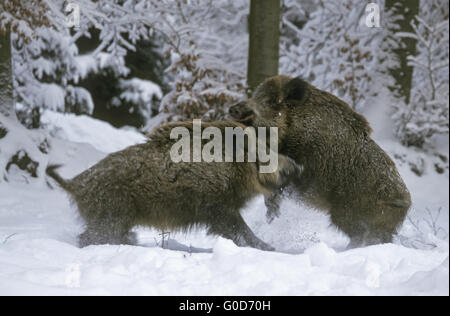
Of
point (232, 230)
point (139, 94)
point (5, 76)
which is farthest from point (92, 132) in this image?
point (232, 230)

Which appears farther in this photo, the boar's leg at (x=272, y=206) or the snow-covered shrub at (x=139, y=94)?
the snow-covered shrub at (x=139, y=94)

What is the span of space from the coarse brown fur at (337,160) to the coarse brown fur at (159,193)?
532 millimetres

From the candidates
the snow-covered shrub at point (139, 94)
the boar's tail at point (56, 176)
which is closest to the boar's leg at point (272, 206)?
the boar's tail at point (56, 176)

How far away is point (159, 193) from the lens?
3664 mm

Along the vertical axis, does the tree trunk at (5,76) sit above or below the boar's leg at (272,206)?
above

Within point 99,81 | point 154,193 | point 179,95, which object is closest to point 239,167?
point 154,193

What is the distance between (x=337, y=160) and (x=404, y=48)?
19.2ft

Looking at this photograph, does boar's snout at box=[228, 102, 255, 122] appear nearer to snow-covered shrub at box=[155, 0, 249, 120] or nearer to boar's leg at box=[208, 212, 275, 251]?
boar's leg at box=[208, 212, 275, 251]

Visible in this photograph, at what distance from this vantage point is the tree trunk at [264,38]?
247 inches

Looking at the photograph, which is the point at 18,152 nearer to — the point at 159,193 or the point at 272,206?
the point at 159,193

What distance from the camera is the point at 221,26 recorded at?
10211mm

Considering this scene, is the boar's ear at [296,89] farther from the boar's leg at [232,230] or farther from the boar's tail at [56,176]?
the boar's tail at [56,176]

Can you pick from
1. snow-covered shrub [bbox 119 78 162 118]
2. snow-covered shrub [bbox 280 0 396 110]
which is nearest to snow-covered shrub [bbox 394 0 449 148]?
snow-covered shrub [bbox 280 0 396 110]

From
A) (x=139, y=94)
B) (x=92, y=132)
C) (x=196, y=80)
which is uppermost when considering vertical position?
(x=196, y=80)
